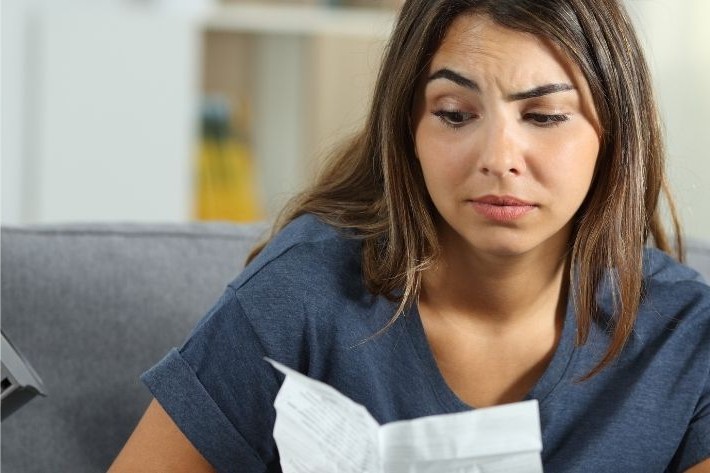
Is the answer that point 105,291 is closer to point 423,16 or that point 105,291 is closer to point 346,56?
point 423,16

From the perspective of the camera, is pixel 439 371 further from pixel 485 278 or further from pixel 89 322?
pixel 89 322

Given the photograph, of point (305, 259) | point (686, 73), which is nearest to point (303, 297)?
point (305, 259)

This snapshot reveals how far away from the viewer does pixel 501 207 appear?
1086 millimetres

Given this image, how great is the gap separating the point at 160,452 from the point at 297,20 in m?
2.59

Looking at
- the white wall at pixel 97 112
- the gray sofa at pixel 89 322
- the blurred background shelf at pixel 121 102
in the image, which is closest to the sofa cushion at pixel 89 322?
the gray sofa at pixel 89 322

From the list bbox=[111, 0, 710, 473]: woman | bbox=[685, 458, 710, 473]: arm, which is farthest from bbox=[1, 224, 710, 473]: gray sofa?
bbox=[685, 458, 710, 473]: arm

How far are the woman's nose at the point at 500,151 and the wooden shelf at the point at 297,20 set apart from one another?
2.48m

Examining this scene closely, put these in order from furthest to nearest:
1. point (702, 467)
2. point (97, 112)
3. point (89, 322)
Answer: point (97, 112)
point (89, 322)
point (702, 467)

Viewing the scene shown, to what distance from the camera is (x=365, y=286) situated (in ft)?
3.91

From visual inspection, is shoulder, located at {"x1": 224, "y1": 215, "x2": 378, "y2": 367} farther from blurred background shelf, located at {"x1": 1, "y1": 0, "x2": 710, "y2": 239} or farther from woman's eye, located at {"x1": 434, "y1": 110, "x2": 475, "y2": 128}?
blurred background shelf, located at {"x1": 1, "y1": 0, "x2": 710, "y2": 239}

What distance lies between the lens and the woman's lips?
1.08 m

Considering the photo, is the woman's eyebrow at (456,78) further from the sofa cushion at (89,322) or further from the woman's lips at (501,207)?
the sofa cushion at (89,322)

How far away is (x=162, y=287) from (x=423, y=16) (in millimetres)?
517

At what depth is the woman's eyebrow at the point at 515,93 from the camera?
3.52ft
